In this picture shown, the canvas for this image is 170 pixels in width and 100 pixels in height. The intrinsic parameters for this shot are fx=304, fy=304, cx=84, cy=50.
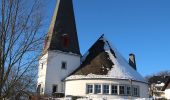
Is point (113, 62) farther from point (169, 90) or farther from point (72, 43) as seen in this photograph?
point (169, 90)

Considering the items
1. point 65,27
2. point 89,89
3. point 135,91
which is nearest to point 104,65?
point 89,89

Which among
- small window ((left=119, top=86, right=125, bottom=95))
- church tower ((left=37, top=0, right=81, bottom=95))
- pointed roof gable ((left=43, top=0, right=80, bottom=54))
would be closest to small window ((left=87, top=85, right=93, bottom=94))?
small window ((left=119, top=86, right=125, bottom=95))

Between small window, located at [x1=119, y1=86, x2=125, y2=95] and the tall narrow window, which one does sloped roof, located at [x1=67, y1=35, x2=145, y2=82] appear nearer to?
small window, located at [x1=119, y1=86, x2=125, y2=95]

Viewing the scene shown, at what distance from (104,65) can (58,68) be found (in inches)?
239

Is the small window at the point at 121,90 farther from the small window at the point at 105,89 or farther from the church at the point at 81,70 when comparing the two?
the small window at the point at 105,89

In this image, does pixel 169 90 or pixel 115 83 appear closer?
pixel 115 83

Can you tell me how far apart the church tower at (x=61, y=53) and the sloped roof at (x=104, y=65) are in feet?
5.28

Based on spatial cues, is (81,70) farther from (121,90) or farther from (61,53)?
(121,90)

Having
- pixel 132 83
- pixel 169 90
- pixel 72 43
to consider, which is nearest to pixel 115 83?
pixel 132 83

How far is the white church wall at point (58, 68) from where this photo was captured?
126ft

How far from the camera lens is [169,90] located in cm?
5341

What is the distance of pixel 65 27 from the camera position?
136 ft

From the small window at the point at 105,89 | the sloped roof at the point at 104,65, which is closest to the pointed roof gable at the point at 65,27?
the sloped roof at the point at 104,65

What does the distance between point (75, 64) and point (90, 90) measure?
17.9ft
